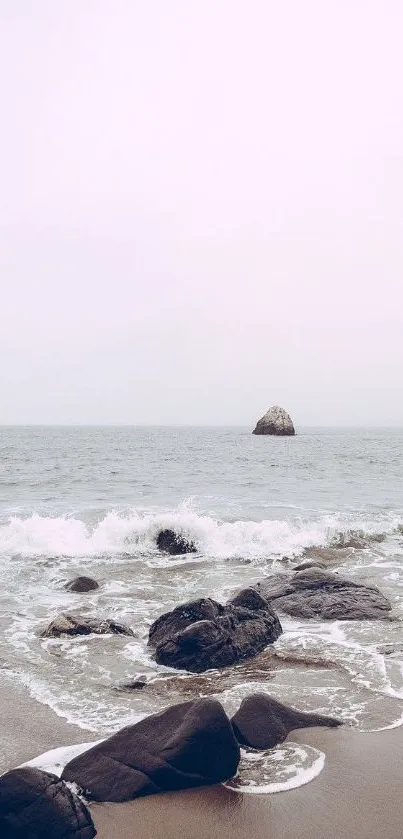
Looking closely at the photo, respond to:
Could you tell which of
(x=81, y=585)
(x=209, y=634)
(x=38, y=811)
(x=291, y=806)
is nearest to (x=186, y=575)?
(x=81, y=585)

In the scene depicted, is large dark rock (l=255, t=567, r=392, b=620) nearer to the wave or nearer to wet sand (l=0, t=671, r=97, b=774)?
the wave

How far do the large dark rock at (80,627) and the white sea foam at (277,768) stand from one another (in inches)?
162

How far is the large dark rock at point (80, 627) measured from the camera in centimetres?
920

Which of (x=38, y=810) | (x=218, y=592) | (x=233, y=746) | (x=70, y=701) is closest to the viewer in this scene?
(x=38, y=810)

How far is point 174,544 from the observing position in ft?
55.9

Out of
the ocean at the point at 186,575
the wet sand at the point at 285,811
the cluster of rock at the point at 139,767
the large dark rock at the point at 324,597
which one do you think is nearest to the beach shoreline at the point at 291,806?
the wet sand at the point at 285,811

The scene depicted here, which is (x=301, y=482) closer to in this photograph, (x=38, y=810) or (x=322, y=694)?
(x=322, y=694)

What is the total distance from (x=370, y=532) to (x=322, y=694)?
500 inches

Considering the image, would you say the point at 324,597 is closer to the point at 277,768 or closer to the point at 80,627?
the point at 80,627

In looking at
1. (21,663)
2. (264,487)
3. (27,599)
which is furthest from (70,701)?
(264,487)

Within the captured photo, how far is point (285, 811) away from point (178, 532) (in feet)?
43.9

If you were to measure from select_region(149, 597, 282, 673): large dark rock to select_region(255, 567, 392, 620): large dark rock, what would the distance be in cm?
139

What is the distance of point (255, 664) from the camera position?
8070 mm

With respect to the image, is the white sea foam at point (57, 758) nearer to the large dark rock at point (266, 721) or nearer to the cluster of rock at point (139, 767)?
the cluster of rock at point (139, 767)
